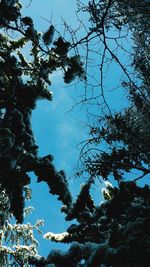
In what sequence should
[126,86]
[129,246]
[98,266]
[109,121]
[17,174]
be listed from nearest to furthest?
[17,174], [98,266], [129,246], [109,121], [126,86]

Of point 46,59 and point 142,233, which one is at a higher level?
point 46,59

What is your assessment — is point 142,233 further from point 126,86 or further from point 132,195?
point 126,86

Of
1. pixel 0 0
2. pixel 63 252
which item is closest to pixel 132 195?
pixel 63 252

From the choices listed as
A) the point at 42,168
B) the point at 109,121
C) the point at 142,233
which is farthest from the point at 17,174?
the point at 109,121

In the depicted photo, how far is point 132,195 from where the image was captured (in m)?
4.01

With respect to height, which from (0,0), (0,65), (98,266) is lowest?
(98,266)

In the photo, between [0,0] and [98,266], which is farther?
[0,0]

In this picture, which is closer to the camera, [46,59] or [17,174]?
[17,174]

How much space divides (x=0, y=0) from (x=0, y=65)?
956 millimetres

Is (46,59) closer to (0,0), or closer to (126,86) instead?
(0,0)

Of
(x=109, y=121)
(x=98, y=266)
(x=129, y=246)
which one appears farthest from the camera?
(x=109, y=121)

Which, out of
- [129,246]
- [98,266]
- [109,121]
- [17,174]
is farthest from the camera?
[109,121]

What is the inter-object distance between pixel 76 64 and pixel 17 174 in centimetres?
165

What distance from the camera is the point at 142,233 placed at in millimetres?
4449
